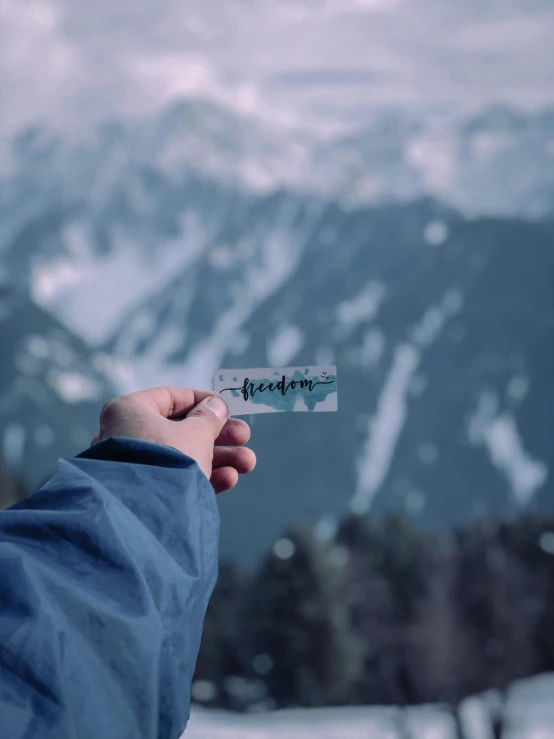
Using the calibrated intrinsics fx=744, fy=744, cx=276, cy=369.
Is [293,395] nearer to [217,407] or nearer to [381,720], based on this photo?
[217,407]

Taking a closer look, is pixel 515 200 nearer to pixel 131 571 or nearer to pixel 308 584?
pixel 308 584

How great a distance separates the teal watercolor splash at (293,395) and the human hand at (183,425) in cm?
11

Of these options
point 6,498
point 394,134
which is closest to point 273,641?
point 6,498

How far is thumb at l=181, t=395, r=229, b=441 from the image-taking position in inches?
26.6

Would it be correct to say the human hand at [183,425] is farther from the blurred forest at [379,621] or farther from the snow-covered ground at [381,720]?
the blurred forest at [379,621]

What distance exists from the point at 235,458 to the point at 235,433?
4 cm

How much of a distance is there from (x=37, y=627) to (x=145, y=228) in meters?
12.5

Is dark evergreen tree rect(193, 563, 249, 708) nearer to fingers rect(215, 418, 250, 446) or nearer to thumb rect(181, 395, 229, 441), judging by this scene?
fingers rect(215, 418, 250, 446)

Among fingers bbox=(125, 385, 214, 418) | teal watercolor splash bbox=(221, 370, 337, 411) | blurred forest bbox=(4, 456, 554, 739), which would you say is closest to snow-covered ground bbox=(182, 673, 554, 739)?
blurred forest bbox=(4, 456, 554, 739)

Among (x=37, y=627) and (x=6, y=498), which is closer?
(x=37, y=627)

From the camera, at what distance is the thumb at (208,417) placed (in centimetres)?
68

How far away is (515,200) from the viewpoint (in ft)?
29.3

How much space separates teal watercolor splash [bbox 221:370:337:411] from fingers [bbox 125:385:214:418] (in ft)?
0.50

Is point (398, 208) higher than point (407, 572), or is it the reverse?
point (398, 208)
